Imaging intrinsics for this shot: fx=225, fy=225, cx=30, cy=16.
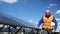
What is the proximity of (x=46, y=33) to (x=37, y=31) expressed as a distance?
74 centimetres

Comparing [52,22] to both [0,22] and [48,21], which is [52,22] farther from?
[0,22]

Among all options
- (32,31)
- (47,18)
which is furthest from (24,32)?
(47,18)

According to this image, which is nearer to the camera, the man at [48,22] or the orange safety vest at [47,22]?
the man at [48,22]

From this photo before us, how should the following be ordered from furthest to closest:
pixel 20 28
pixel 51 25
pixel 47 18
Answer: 1. pixel 47 18
2. pixel 51 25
3. pixel 20 28

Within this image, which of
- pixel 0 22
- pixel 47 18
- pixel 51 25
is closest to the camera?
pixel 0 22

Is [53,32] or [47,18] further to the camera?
[47,18]

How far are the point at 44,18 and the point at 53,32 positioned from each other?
2.25ft

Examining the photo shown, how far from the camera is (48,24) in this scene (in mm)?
6793

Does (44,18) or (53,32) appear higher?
(44,18)

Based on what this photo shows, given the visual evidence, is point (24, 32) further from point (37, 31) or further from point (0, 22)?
point (0, 22)

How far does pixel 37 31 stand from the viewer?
629 cm

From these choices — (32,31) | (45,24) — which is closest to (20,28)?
(32,31)

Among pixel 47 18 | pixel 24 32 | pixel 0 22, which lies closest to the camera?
pixel 0 22

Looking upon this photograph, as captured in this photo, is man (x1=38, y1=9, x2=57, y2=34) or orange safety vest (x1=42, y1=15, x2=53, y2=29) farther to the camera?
orange safety vest (x1=42, y1=15, x2=53, y2=29)
